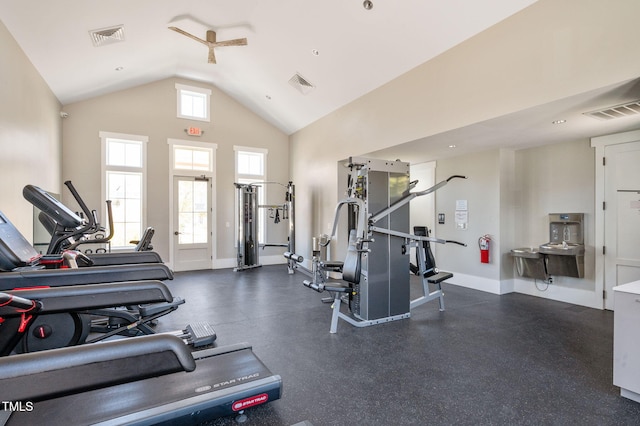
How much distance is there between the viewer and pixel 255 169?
8570 mm

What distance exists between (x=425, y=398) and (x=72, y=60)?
21.6 ft

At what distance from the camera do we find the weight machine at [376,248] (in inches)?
151

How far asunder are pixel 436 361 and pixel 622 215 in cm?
358

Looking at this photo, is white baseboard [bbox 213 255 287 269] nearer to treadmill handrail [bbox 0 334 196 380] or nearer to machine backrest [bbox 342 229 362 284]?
machine backrest [bbox 342 229 362 284]

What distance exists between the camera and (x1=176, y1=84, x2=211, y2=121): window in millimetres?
7621

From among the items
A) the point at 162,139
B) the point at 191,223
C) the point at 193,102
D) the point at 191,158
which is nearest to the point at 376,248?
the point at 191,223

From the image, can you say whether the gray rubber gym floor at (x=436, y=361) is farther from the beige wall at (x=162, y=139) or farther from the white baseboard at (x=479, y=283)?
the beige wall at (x=162, y=139)

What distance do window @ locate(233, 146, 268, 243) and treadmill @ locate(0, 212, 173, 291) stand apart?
592 cm

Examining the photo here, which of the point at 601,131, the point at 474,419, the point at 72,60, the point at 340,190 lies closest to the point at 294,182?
the point at 340,190

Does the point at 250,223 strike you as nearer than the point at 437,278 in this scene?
No

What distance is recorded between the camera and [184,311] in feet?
14.9

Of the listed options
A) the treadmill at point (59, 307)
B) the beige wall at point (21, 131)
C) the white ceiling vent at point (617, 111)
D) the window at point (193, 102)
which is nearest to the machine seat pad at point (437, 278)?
the white ceiling vent at point (617, 111)

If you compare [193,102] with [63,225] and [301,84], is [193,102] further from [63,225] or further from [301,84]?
[63,225]

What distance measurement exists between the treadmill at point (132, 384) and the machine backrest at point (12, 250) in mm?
877
